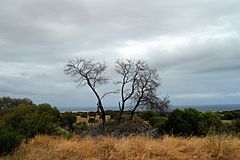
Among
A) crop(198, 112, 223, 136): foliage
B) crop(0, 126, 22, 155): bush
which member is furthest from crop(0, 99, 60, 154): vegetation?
crop(198, 112, 223, 136): foliage

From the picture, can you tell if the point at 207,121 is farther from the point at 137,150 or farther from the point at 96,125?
the point at 137,150

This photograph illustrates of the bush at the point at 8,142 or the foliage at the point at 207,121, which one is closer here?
the bush at the point at 8,142

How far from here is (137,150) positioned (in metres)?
9.63

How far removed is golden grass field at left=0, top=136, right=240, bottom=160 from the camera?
9.21 metres

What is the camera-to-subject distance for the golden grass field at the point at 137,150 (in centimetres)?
921

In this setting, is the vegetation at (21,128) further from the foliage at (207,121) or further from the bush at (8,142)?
the foliage at (207,121)

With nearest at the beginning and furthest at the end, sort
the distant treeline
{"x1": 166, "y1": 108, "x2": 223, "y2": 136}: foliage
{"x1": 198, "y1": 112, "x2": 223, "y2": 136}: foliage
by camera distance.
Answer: the distant treeline, {"x1": 198, "y1": 112, "x2": 223, "y2": 136}: foliage, {"x1": 166, "y1": 108, "x2": 223, "y2": 136}: foliage

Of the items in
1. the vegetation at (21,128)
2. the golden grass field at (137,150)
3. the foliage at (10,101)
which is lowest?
the golden grass field at (137,150)

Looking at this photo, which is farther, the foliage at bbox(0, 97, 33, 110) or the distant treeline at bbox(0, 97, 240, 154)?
the foliage at bbox(0, 97, 33, 110)

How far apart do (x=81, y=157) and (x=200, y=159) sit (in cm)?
292

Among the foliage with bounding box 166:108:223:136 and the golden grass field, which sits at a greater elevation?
the foliage with bounding box 166:108:223:136

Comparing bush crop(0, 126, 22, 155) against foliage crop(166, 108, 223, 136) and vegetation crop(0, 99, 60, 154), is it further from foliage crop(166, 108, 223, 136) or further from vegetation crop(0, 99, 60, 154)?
foliage crop(166, 108, 223, 136)

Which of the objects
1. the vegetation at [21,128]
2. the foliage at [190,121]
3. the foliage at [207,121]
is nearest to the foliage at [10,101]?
the foliage at [190,121]

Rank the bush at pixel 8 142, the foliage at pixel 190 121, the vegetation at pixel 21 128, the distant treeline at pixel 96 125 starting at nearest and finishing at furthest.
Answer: the bush at pixel 8 142 < the vegetation at pixel 21 128 < the distant treeline at pixel 96 125 < the foliage at pixel 190 121
